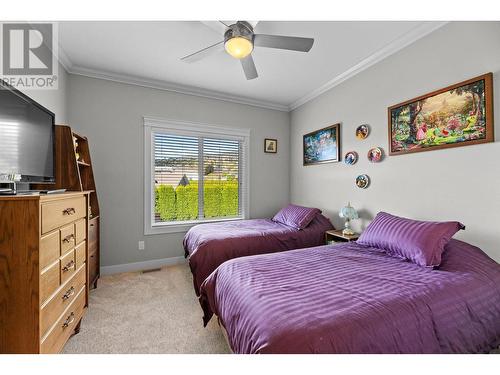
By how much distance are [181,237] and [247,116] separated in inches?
88.8

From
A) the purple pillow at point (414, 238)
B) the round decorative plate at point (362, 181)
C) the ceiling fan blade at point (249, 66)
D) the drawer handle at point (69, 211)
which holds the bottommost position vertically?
the purple pillow at point (414, 238)

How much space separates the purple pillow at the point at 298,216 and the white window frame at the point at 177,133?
0.78 metres

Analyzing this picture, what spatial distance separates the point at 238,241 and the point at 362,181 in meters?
1.64

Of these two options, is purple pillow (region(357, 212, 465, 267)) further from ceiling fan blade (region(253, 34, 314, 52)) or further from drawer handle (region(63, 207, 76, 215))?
drawer handle (region(63, 207, 76, 215))

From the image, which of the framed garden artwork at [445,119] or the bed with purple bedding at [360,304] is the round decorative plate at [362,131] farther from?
the bed with purple bedding at [360,304]

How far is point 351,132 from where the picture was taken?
286cm

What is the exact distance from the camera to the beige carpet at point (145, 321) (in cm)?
162

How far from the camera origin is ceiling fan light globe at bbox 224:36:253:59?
181cm

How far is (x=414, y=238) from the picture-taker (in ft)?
5.57

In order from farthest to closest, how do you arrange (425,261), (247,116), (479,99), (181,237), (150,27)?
(247,116), (181,237), (150,27), (479,99), (425,261)

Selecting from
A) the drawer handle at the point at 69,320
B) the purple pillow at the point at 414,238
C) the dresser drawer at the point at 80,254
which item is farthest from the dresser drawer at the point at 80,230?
the purple pillow at the point at 414,238

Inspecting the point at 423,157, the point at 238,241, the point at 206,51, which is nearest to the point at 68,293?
the point at 238,241
